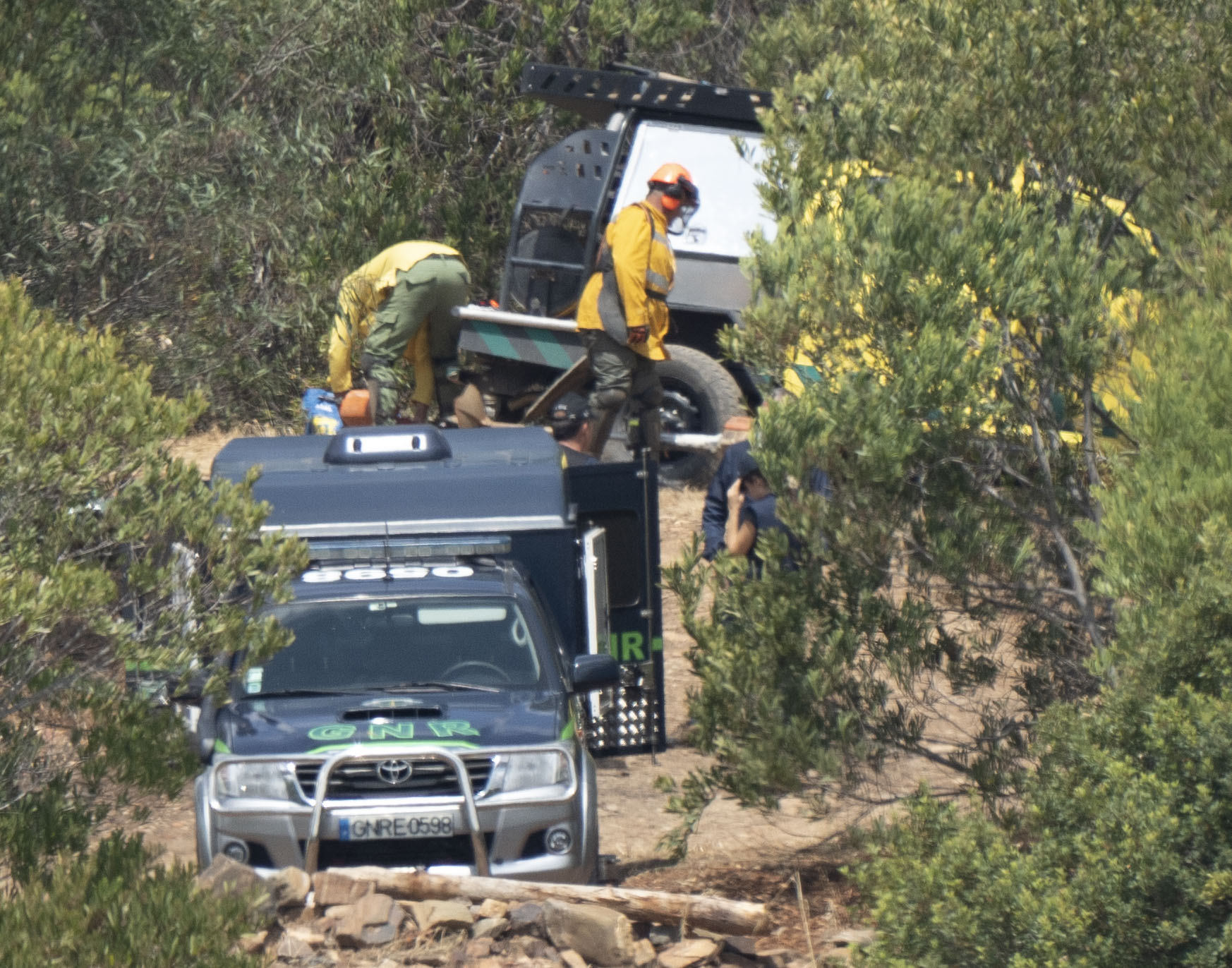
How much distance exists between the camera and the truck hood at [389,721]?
6.02 m

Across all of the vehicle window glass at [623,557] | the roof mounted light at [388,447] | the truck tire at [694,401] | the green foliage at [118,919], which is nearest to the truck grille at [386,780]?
the green foliage at [118,919]

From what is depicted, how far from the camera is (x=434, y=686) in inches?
255

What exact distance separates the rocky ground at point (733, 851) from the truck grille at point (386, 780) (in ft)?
1.68

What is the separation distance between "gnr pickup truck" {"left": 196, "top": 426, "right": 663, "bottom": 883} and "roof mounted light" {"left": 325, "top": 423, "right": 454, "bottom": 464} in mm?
11

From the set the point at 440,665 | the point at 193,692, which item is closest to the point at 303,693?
the point at 440,665

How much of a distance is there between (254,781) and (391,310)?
5.34 metres

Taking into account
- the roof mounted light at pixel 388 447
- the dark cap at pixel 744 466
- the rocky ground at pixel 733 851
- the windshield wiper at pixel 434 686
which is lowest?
the rocky ground at pixel 733 851

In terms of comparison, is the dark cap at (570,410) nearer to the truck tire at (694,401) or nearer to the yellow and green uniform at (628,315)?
the yellow and green uniform at (628,315)

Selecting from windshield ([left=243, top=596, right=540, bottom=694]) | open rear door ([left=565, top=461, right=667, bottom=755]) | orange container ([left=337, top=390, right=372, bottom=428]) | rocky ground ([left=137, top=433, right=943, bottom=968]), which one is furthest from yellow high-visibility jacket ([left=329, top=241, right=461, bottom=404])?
windshield ([left=243, top=596, right=540, bottom=694])

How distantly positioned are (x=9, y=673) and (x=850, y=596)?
289cm

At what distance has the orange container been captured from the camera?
10.6 m

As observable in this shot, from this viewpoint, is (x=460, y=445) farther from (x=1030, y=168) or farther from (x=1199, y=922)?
(x=1199, y=922)

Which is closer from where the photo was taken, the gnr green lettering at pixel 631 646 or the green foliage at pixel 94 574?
the green foliage at pixel 94 574

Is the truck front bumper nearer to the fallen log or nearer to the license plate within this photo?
the license plate
